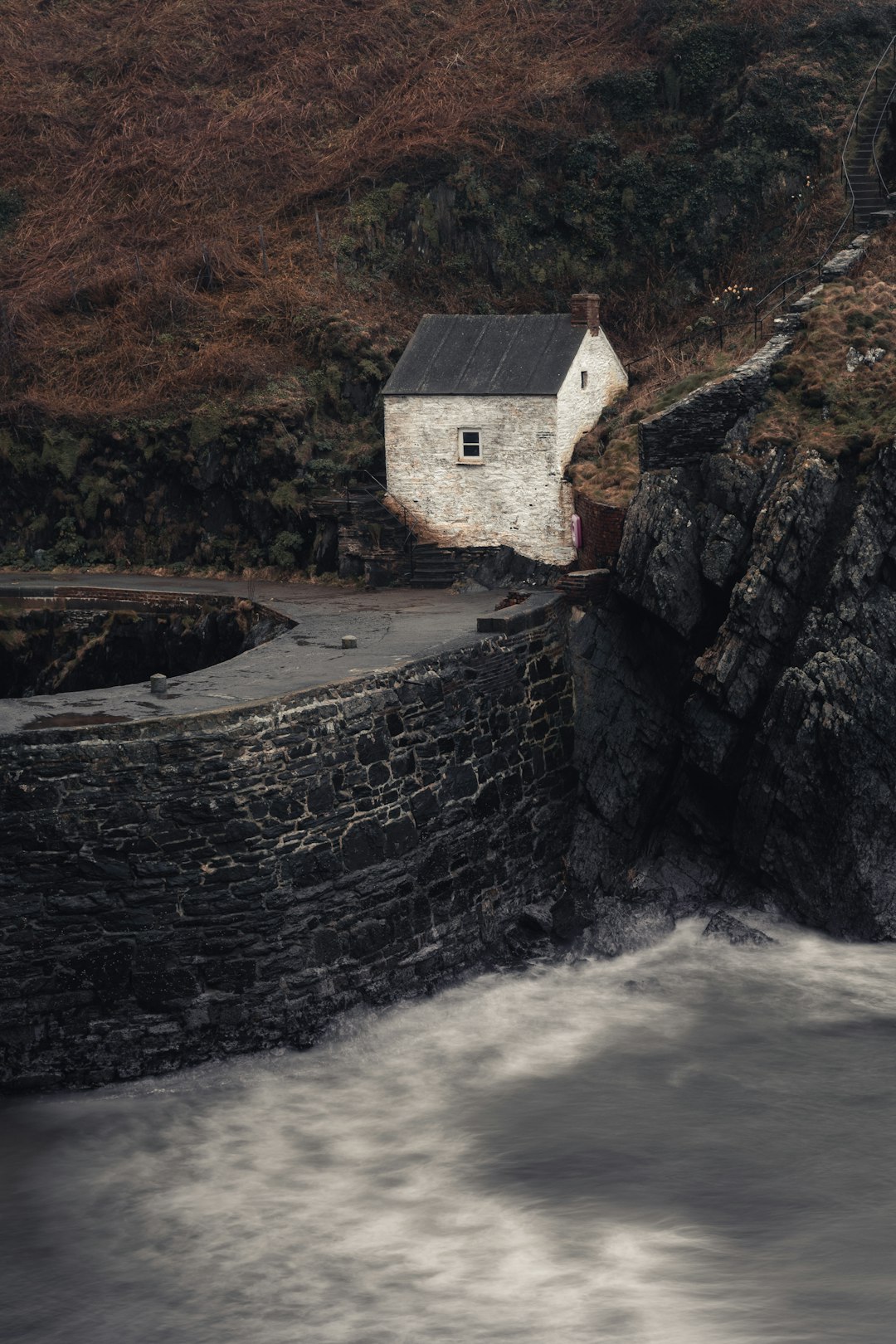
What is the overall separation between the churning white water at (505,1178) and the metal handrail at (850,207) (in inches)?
603

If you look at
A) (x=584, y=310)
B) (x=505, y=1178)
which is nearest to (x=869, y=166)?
(x=584, y=310)

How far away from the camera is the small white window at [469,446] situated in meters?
31.7

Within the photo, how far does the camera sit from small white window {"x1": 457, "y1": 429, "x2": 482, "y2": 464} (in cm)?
3173

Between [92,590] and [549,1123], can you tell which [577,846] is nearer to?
[549,1123]

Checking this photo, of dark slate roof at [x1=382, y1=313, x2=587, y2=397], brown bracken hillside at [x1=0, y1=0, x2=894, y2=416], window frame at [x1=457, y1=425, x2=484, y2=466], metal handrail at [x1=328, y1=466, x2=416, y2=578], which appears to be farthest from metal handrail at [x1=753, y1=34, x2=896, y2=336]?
metal handrail at [x1=328, y1=466, x2=416, y2=578]

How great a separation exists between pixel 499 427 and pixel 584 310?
3123 millimetres

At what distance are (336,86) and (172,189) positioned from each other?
18.8 feet

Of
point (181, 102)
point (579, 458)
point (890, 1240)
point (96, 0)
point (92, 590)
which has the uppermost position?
point (96, 0)

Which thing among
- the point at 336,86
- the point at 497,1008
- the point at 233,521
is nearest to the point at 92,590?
the point at 233,521

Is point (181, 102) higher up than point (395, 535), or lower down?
higher up

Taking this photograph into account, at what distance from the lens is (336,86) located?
44.3 metres

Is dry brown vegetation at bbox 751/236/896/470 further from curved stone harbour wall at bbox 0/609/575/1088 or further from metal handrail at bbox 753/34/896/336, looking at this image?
curved stone harbour wall at bbox 0/609/575/1088

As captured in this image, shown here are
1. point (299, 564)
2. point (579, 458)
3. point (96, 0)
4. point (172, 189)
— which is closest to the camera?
point (579, 458)

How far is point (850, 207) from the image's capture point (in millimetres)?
35250
